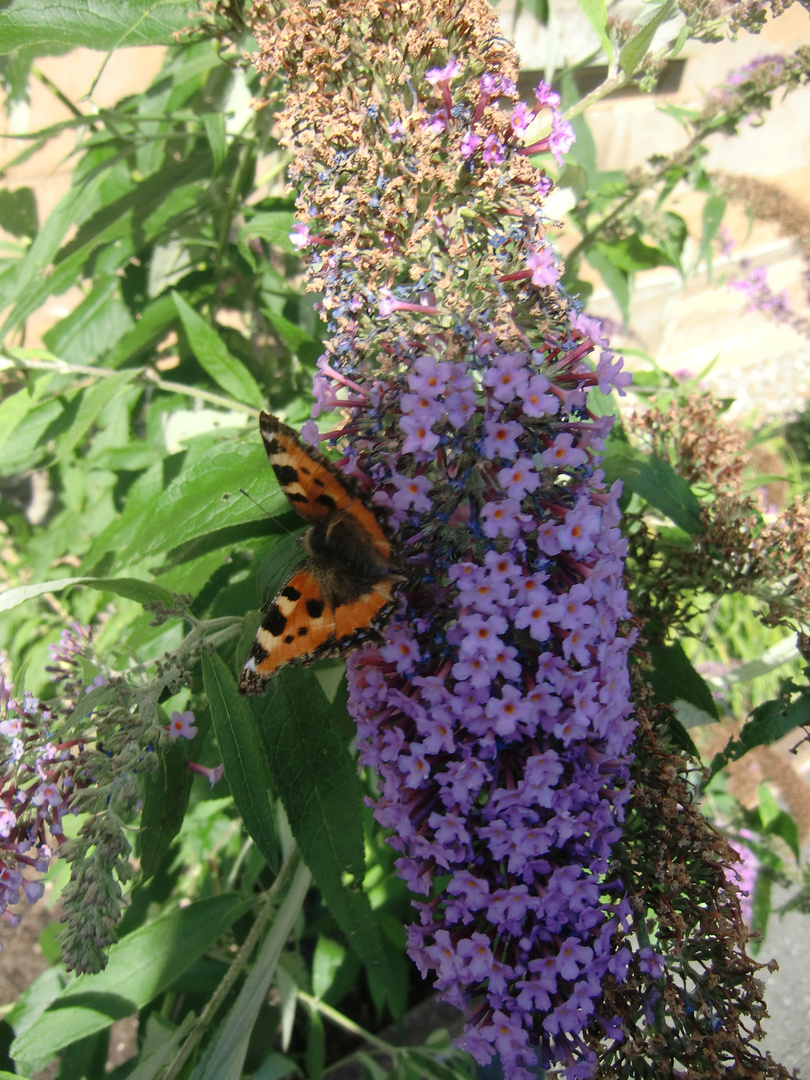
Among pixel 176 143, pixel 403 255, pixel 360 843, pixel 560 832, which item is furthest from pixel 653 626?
pixel 176 143

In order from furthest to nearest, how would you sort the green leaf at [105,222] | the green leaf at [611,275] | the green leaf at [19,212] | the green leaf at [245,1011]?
1. the green leaf at [19,212]
2. the green leaf at [611,275]
3. the green leaf at [105,222]
4. the green leaf at [245,1011]

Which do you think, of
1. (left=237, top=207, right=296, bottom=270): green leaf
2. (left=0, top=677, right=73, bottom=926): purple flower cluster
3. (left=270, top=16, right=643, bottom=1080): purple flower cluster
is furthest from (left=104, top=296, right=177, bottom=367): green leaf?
(left=0, top=677, right=73, bottom=926): purple flower cluster

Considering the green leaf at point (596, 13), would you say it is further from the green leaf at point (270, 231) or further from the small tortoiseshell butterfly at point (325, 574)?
the small tortoiseshell butterfly at point (325, 574)

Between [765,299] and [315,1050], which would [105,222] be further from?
[765,299]

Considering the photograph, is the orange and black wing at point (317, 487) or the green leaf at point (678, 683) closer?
the orange and black wing at point (317, 487)

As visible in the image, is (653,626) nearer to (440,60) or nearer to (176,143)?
(440,60)

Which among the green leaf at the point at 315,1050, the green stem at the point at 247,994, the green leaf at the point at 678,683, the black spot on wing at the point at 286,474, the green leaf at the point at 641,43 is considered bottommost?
the green leaf at the point at 315,1050

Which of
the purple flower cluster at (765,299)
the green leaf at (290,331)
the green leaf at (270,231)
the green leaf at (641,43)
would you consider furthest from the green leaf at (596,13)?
the purple flower cluster at (765,299)
